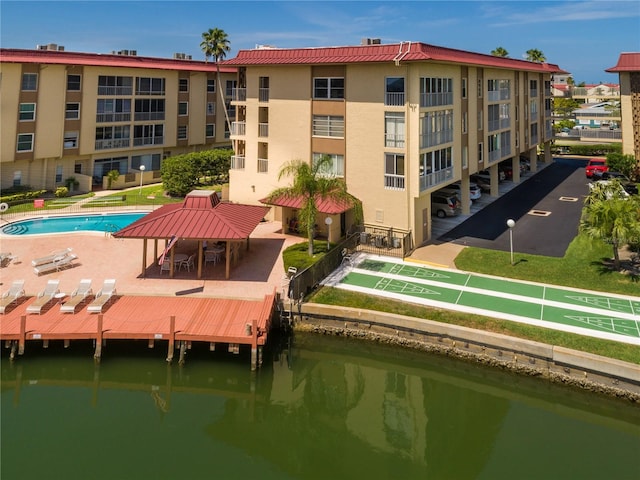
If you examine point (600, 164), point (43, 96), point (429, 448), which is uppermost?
point (43, 96)

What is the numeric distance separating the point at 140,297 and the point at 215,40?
47272 mm

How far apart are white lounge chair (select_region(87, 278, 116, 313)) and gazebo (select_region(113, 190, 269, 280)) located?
8.18ft

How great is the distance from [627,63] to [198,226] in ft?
159

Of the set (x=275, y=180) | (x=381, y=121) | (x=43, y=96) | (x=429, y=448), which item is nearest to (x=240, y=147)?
(x=275, y=180)

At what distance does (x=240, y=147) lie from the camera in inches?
1518

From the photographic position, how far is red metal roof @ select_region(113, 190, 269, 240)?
80.5 ft

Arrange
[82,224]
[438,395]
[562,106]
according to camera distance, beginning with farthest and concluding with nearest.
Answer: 1. [562,106]
2. [82,224]
3. [438,395]

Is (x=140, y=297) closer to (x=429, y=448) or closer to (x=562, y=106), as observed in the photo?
(x=429, y=448)

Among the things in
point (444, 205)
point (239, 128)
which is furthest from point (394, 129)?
point (239, 128)

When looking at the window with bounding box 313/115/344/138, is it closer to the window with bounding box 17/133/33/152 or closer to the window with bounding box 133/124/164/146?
the window with bounding box 133/124/164/146

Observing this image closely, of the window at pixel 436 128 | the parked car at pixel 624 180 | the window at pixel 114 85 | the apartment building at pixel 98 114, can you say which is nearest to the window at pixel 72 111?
the apartment building at pixel 98 114

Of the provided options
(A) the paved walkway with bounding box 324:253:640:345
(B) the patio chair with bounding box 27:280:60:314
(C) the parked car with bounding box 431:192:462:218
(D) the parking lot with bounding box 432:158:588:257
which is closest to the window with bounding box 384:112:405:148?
(D) the parking lot with bounding box 432:158:588:257

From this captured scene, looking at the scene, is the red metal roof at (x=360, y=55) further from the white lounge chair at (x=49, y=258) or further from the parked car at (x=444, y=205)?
the white lounge chair at (x=49, y=258)

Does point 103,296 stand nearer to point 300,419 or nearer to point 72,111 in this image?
point 300,419
